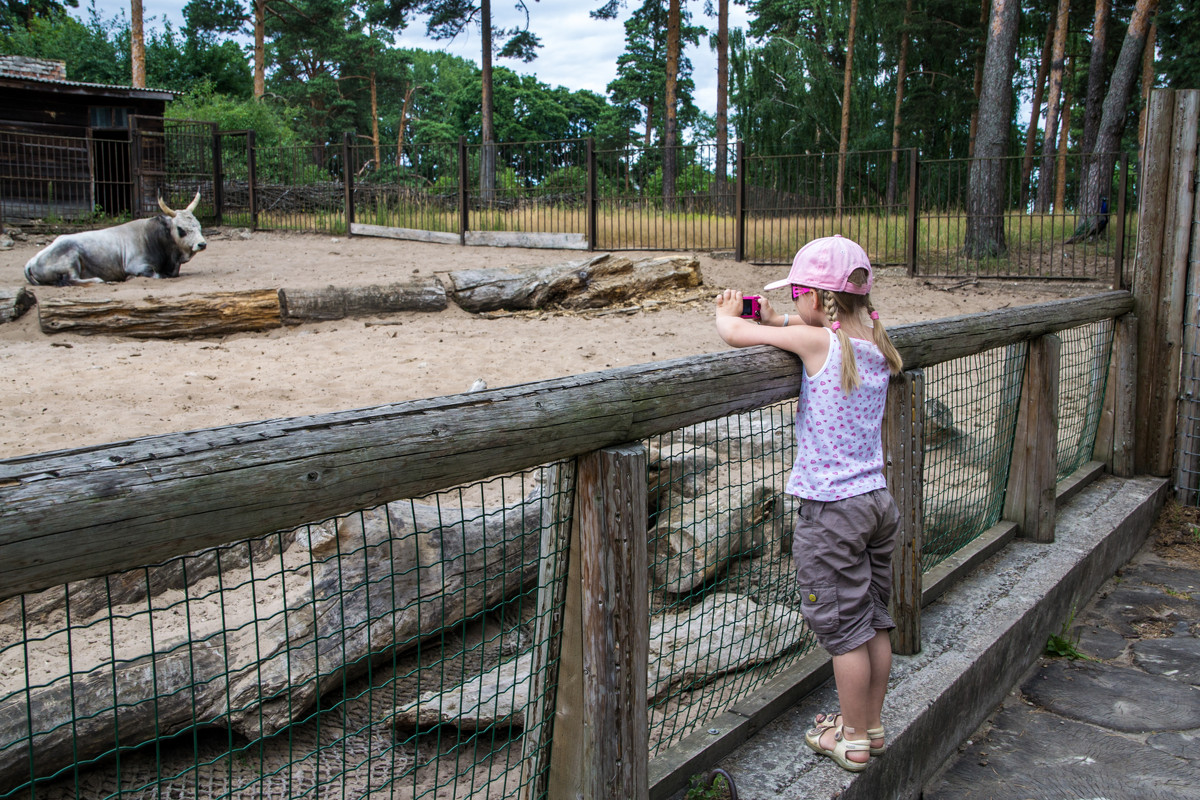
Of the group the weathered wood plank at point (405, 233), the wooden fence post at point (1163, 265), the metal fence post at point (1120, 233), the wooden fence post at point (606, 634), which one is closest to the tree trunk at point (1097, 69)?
the metal fence post at point (1120, 233)

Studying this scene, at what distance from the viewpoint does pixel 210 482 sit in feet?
4.23

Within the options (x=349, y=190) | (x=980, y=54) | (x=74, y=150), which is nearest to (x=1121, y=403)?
(x=349, y=190)

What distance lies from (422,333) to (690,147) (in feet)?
19.5

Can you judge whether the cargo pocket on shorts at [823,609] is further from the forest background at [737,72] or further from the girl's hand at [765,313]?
the forest background at [737,72]

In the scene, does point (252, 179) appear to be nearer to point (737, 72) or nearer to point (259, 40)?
point (259, 40)

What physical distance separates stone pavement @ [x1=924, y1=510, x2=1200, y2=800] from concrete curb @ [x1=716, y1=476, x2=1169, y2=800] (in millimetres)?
80

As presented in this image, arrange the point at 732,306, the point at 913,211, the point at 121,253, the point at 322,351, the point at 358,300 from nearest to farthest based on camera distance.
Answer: the point at 732,306 < the point at 322,351 < the point at 358,300 < the point at 121,253 < the point at 913,211

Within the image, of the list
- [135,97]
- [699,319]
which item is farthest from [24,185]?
[699,319]

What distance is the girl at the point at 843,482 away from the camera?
2371 millimetres

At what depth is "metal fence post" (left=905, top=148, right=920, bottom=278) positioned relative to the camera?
40.2ft

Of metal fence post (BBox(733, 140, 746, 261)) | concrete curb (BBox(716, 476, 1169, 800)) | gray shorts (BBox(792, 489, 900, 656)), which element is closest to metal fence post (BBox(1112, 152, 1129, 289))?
metal fence post (BBox(733, 140, 746, 261))

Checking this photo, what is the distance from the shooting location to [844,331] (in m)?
2.46

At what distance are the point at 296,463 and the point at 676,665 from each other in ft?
6.33

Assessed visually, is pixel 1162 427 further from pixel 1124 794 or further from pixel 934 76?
pixel 934 76
